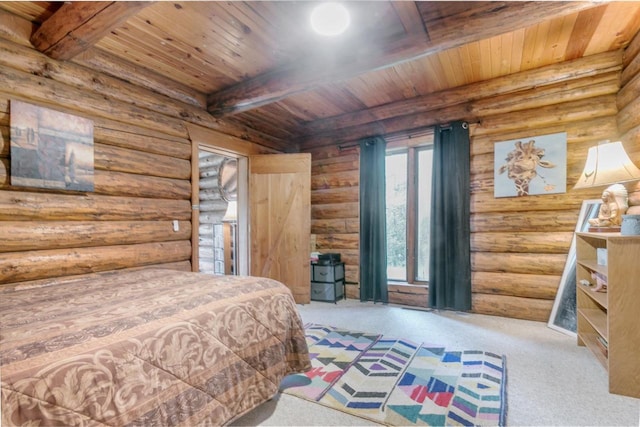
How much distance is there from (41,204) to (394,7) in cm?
304

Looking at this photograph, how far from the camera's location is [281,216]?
4348mm

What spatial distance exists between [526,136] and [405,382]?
300 centimetres

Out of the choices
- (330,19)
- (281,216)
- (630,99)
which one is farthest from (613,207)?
(281,216)

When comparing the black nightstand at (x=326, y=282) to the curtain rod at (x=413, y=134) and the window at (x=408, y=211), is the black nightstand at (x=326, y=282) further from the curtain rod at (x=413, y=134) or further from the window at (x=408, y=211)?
the curtain rod at (x=413, y=134)

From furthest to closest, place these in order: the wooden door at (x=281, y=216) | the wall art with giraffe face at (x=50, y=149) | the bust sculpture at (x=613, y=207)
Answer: the wooden door at (x=281, y=216) < the bust sculpture at (x=613, y=207) < the wall art with giraffe face at (x=50, y=149)

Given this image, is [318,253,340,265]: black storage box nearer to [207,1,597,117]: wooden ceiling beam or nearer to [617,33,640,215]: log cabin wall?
[207,1,597,117]: wooden ceiling beam

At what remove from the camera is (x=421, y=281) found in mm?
4152

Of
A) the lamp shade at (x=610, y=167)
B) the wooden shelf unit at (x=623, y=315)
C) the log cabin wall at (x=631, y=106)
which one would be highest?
the log cabin wall at (x=631, y=106)

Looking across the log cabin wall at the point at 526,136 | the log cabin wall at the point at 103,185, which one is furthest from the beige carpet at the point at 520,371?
the log cabin wall at the point at 103,185

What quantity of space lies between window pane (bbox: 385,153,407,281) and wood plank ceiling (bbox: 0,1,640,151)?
107cm

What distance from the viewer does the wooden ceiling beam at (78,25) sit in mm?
1868

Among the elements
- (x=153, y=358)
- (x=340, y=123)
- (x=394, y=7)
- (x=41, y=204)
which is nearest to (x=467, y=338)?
(x=153, y=358)

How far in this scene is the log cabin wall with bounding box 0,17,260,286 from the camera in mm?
2209

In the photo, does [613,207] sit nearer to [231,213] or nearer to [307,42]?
[307,42]
